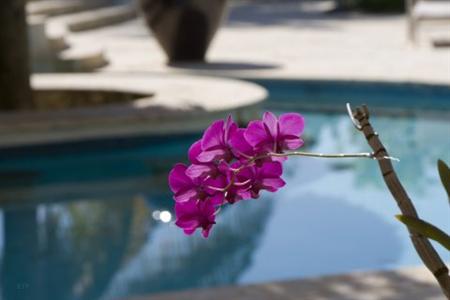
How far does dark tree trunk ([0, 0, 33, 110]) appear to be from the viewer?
25.7ft

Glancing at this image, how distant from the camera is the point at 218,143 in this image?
3.81 feet

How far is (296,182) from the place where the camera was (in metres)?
7.17

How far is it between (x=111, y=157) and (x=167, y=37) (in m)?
5.21

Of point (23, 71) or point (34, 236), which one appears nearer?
point (34, 236)

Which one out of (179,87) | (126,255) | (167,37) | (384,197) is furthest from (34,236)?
(167,37)

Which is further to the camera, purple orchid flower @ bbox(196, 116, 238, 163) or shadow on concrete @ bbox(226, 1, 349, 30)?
shadow on concrete @ bbox(226, 1, 349, 30)

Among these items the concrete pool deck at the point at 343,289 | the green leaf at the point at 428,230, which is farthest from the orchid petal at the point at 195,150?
the concrete pool deck at the point at 343,289

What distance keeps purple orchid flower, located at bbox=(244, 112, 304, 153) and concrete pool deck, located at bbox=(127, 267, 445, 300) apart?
2.79 meters

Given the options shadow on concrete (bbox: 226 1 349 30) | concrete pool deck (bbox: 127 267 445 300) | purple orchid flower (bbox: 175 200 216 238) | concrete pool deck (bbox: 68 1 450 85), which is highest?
purple orchid flower (bbox: 175 200 216 238)

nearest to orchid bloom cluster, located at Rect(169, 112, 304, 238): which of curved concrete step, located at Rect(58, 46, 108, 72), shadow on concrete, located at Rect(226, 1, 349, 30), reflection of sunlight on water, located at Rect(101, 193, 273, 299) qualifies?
reflection of sunlight on water, located at Rect(101, 193, 273, 299)

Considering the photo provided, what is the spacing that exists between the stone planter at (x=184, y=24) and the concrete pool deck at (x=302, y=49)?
0.24m

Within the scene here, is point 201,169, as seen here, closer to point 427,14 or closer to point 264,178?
point 264,178

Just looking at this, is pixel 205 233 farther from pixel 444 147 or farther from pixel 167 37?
pixel 167 37

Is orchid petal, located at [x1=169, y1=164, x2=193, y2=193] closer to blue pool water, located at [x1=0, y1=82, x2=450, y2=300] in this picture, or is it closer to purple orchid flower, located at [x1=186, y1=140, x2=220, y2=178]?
purple orchid flower, located at [x1=186, y1=140, x2=220, y2=178]
